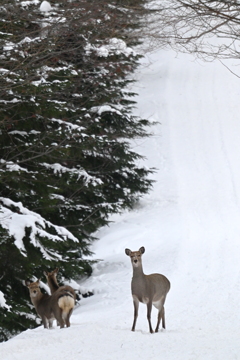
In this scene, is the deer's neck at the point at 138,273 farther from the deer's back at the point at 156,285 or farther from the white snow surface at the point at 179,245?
the white snow surface at the point at 179,245

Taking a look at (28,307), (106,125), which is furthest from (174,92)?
(28,307)

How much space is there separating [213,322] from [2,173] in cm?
503

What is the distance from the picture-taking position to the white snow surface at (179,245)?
7.98m

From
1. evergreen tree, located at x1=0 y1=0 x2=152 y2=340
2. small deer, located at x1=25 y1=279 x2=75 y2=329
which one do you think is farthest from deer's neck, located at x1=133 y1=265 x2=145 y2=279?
evergreen tree, located at x1=0 y1=0 x2=152 y2=340

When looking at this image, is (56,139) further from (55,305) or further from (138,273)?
(138,273)

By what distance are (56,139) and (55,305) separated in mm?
5242

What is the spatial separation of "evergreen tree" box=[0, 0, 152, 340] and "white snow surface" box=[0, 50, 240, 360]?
1.38 metres

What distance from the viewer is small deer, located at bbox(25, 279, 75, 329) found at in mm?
9039

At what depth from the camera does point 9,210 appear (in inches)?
452

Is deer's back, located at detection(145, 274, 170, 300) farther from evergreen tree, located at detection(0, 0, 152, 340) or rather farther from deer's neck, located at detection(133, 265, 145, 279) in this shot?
evergreen tree, located at detection(0, 0, 152, 340)

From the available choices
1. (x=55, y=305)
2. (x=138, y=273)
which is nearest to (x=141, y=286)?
(x=138, y=273)

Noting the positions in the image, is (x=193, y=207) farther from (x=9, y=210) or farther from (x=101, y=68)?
(x=9, y=210)

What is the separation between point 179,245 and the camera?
17047 millimetres

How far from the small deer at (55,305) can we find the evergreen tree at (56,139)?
133cm
